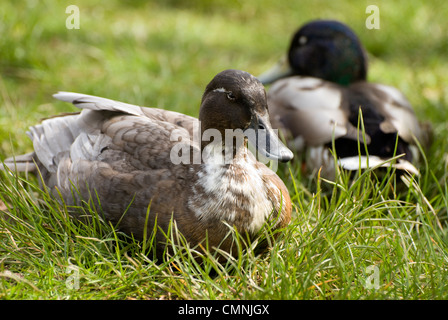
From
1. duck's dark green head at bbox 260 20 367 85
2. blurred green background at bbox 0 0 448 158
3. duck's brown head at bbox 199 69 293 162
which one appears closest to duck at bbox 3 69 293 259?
duck's brown head at bbox 199 69 293 162

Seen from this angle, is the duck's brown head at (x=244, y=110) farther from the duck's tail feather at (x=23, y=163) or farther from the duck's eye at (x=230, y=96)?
the duck's tail feather at (x=23, y=163)

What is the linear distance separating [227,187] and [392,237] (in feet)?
2.42

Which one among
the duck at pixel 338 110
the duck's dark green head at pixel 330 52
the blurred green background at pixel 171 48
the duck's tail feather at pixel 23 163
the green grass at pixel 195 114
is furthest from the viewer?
the blurred green background at pixel 171 48

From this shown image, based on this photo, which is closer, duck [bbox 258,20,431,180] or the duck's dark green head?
duck [bbox 258,20,431,180]

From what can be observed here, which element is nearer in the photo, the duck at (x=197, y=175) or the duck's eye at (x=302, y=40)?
the duck at (x=197, y=175)

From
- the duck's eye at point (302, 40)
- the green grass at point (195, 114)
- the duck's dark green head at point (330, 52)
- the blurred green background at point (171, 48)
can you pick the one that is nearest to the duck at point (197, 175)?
the green grass at point (195, 114)

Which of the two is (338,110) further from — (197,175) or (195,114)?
(197,175)

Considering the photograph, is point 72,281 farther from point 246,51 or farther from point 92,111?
A: point 246,51

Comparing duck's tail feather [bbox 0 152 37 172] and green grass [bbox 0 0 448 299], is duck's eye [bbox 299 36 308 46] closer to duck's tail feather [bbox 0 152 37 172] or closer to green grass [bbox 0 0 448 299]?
green grass [bbox 0 0 448 299]

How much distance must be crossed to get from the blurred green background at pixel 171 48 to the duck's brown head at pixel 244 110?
1.56 metres

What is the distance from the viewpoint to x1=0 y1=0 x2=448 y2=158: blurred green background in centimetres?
436

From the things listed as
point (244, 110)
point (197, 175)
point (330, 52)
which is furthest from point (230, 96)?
point (330, 52)

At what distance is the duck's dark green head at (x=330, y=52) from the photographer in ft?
13.2

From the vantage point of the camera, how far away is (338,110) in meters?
3.45
